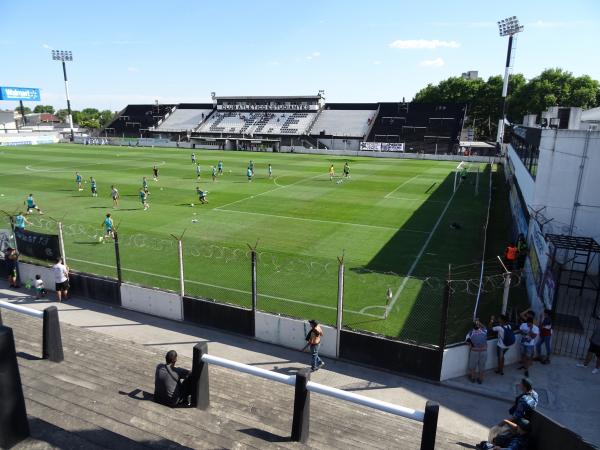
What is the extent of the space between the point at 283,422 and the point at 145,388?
2.16 m

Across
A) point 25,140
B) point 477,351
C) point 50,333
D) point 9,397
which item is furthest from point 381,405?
point 25,140

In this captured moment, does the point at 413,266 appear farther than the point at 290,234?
No

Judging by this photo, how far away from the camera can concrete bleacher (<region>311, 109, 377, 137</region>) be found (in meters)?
82.8

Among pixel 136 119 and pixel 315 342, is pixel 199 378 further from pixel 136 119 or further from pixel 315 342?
pixel 136 119

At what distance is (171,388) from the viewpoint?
5.84 m

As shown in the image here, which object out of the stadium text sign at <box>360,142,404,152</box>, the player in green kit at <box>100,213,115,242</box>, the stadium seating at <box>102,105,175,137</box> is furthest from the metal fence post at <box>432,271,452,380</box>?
the stadium seating at <box>102,105,175,137</box>

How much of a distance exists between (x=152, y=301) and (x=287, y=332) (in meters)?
4.75

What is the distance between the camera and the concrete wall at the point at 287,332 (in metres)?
12.0

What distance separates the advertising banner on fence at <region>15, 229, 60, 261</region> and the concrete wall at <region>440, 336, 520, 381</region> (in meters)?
13.6

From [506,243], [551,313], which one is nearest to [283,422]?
[551,313]

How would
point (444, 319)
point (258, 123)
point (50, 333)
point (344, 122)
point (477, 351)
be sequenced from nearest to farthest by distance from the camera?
point (50, 333)
point (444, 319)
point (477, 351)
point (344, 122)
point (258, 123)

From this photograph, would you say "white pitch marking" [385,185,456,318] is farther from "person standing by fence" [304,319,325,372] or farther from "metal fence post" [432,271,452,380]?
"person standing by fence" [304,319,325,372]

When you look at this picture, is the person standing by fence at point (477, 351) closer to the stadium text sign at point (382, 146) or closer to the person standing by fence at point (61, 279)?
the person standing by fence at point (61, 279)

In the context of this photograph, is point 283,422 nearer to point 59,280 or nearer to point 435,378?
point 435,378
